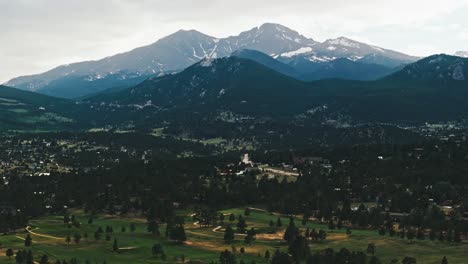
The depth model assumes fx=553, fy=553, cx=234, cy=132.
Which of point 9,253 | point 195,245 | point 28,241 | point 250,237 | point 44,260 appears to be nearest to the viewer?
point 44,260

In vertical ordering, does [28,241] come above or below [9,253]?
above

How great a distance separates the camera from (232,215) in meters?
173

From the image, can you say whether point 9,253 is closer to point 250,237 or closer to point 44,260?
point 44,260

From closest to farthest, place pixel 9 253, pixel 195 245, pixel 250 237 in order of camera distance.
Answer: pixel 9 253, pixel 195 245, pixel 250 237

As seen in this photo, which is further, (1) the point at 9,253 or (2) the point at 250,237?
(2) the point at 250,237

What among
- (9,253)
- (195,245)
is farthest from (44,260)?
(195,245)

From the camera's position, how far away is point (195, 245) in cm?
14088

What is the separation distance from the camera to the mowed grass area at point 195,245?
12650 centimetres

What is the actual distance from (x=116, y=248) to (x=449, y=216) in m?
96.9

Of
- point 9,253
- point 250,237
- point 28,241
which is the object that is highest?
point 250,237

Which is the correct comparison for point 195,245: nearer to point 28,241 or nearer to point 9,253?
point 28,241

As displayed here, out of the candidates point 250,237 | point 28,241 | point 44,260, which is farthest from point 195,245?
point 28,241

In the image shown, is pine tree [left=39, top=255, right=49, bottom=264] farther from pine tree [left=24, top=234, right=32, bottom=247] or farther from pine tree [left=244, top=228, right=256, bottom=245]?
pine tree [left=244, top=228, right=256, bottom=245]

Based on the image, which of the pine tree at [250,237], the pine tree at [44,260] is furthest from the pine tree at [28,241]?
the pine tree at [250,237]
